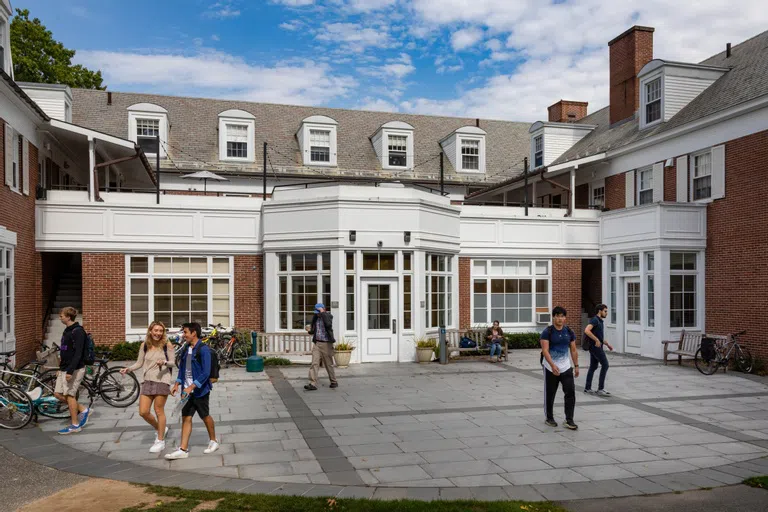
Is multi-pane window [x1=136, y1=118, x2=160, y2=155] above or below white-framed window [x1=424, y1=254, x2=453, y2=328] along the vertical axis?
above

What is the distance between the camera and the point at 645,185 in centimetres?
2014

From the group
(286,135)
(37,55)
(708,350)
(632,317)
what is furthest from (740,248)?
(37,55)

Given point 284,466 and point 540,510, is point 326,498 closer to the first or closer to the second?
point 284,466

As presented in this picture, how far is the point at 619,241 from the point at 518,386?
8.48 meters

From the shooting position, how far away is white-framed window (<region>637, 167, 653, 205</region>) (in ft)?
65.2

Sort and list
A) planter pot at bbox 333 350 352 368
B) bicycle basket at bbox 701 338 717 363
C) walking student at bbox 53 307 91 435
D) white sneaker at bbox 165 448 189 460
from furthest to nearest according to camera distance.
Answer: planter pot at bbox 333 350 352 368 → bicycle basket at bbox 701 338 717 363 → walking student at bbox 53 307 91 435 → white sneaker at bbox 165 448 189 460

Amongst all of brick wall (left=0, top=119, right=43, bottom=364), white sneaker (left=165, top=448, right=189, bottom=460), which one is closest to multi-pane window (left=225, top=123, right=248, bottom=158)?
brick wall (left=0, top=119, right=43, bottom=364)

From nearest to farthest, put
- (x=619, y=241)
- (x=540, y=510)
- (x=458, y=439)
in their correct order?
(x=540, y=510) → (x=458, y=439) → (x=619, y=241)

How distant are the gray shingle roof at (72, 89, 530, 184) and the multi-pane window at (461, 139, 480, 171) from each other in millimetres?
526

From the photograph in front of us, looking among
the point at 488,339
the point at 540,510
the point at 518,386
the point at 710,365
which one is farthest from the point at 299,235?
the point at 540,510

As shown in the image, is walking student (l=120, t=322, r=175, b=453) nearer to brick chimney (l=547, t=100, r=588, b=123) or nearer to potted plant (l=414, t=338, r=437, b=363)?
potted plant (l=414, t=338, r=437, b=363)

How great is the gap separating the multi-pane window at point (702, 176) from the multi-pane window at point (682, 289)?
174 cm

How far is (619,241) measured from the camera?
19469 millimetres

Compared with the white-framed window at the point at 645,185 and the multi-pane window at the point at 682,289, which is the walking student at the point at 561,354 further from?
the white-framed window at the point at 645,185
